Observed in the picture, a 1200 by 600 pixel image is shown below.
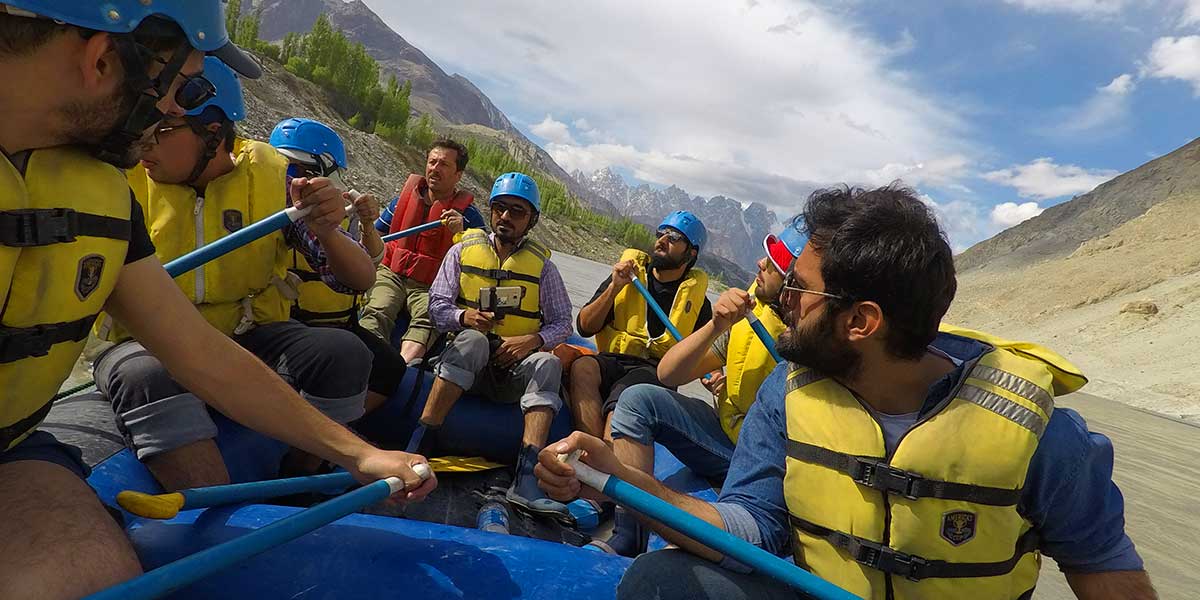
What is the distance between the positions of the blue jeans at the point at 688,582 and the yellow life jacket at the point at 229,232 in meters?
1.79

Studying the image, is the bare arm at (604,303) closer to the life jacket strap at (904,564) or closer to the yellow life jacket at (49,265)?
the life jacket strap at (904,564)

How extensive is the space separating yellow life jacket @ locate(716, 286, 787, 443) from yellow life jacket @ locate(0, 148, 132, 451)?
2087 mm

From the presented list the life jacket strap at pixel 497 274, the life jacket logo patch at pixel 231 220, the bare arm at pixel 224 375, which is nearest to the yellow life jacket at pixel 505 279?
the life jacket strap at pixel 497 274

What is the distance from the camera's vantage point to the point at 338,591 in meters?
1.43

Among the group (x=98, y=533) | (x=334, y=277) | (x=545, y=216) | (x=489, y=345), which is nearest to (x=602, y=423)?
(x=489, y=345)

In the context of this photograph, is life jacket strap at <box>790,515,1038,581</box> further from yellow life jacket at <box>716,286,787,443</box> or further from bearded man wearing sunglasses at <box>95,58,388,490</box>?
bearded man wearing sunglasses at <box>95,58,388,490</box>

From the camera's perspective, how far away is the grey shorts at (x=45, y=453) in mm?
1306

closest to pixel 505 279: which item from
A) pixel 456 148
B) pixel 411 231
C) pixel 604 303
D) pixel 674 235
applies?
pixel 604 303

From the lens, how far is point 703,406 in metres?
2.84

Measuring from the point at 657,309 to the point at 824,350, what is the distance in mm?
2176

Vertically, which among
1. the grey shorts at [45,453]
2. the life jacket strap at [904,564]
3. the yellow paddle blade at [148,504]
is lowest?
the yellow paddle blade at [148,504]

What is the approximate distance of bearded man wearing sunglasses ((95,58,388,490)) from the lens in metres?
2.28

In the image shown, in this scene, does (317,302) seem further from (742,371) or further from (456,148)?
(456,148)

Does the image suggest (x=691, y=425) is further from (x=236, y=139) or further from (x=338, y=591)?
(x=236, y=139)
